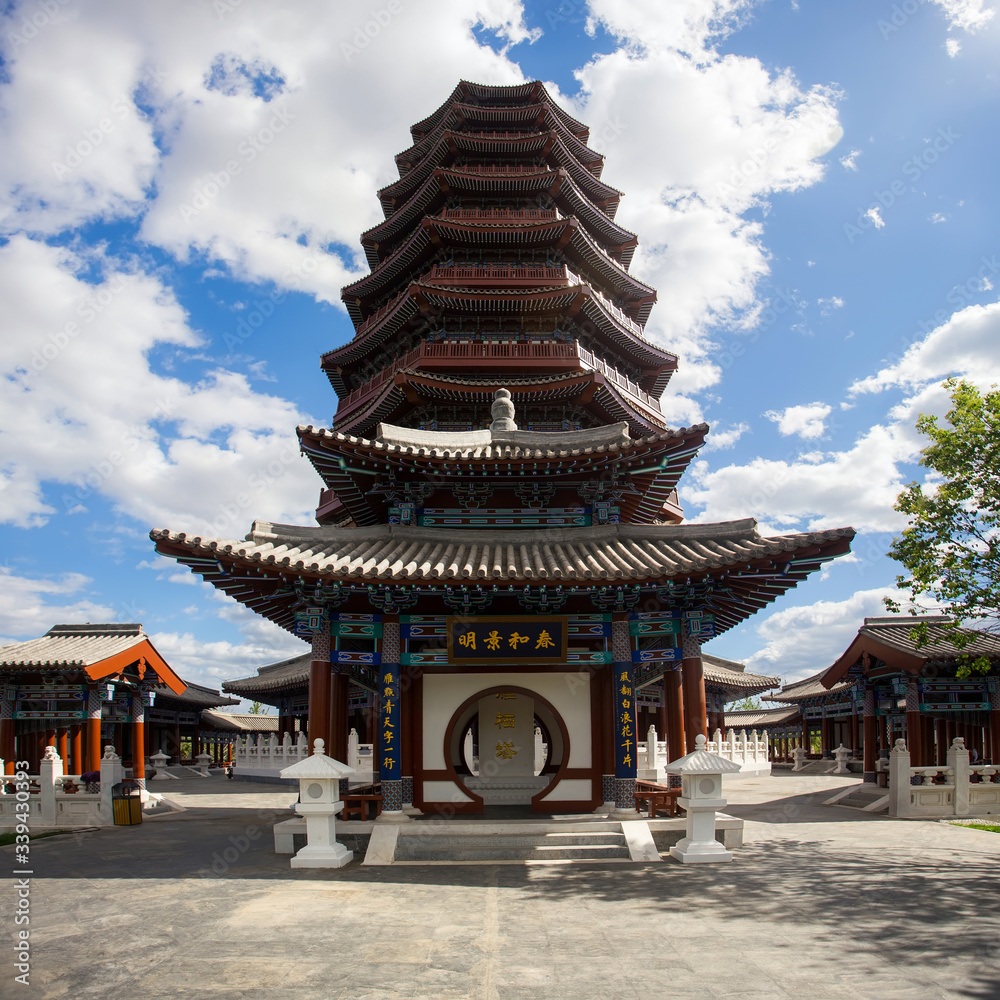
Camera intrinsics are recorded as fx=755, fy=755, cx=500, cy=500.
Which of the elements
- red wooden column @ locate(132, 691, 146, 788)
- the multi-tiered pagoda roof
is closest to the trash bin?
the multi-tiered pagoda roof

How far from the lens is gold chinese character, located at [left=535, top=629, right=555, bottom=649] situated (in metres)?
12.5

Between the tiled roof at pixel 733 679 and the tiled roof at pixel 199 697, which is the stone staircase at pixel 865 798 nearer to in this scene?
the tiled roof at pixel 733 679

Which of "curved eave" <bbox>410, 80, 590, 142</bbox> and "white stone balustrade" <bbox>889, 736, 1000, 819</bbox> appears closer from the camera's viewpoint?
"white stone balustrade" <bbox>889, 736, 1000, 819</bbox>

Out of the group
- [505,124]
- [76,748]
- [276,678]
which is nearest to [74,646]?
[76,748]

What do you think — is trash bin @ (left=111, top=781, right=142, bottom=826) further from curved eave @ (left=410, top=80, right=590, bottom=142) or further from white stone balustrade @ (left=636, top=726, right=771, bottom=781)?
curved eave @ (left=410, top=80, right=590, bottom=142)

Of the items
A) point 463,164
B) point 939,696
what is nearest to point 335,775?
point 939,696

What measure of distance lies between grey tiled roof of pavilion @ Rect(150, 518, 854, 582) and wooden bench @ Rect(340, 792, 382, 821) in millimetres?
3692

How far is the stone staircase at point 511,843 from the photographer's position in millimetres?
11141

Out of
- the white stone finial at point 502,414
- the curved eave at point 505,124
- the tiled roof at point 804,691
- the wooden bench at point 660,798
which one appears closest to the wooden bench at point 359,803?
the wooden bench at point 660,798

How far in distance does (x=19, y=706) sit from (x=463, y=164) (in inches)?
845

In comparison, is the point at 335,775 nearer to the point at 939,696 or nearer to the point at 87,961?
the point at 87,961

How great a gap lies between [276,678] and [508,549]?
2299 cm

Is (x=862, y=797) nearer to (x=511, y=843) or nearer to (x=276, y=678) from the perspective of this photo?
(x=511, y=843)

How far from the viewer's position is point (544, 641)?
1252cm
